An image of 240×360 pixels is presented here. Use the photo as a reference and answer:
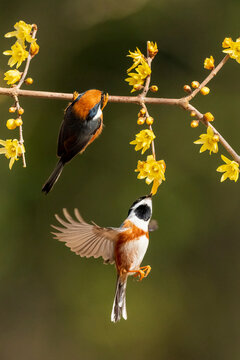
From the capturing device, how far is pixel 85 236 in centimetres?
303

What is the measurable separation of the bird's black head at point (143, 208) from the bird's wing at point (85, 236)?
148mm

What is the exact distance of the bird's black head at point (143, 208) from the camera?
2.85m

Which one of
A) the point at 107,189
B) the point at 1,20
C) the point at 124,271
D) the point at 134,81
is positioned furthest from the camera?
the point at 107,189

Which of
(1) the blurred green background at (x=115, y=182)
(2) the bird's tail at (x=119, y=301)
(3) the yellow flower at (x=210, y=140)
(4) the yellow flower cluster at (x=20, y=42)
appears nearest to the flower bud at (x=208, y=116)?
(3) the yellow flower at (x=210, y=140)

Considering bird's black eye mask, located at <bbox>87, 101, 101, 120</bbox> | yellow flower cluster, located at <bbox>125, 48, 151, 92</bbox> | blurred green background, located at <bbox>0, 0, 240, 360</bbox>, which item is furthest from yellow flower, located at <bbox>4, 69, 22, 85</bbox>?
blurred green background, located at <bbox>0, 0, 240, 360</bbox>

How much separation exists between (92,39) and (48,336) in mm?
3724

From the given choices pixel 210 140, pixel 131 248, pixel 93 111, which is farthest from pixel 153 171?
pixel 131 248

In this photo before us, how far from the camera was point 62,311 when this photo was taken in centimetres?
749

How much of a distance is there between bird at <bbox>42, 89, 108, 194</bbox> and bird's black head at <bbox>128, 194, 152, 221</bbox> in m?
0.38

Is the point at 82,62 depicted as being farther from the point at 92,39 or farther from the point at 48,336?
the point at 48,336

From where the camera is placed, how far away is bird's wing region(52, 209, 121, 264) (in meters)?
2.97

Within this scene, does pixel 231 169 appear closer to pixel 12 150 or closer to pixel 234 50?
pixel 234 50

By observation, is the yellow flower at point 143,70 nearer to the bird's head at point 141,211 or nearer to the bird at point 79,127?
the bird at point 79,127

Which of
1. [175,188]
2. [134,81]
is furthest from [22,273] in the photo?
[134,81]
